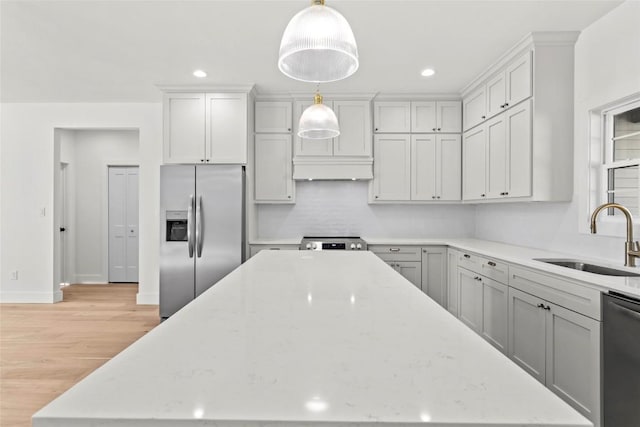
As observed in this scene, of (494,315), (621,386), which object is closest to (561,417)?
(621,386)

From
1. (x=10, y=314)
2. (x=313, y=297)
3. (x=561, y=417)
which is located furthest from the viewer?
(x=10, y=314)

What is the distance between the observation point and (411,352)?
764mm

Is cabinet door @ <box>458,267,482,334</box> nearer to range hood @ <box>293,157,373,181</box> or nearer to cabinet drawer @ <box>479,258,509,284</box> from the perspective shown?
cabinet drawer @ <box>479,258,509,284</box>

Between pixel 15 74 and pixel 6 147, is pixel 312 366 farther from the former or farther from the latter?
pixel 6 147

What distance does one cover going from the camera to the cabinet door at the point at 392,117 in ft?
13.6

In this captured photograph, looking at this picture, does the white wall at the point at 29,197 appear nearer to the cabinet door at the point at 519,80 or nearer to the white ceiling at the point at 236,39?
the white ceiling at the point at 236,39

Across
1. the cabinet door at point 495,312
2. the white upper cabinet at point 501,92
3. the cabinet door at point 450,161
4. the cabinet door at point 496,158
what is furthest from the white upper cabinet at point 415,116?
the cabinet door at point 495,312

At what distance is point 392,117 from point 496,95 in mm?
1201

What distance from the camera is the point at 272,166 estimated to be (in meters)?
4.12

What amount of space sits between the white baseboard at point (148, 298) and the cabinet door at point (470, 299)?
375 centimetres

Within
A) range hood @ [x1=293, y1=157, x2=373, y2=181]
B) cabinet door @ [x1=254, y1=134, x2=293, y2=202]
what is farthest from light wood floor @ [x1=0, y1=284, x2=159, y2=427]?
range hood @ [x1=293, y1=157, x2=373, y2=181]

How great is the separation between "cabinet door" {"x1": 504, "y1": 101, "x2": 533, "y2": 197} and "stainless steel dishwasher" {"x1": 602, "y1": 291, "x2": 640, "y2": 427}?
137cm

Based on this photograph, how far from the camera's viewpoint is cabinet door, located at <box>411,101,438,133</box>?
4.14 m

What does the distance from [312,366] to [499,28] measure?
298 centimetres
